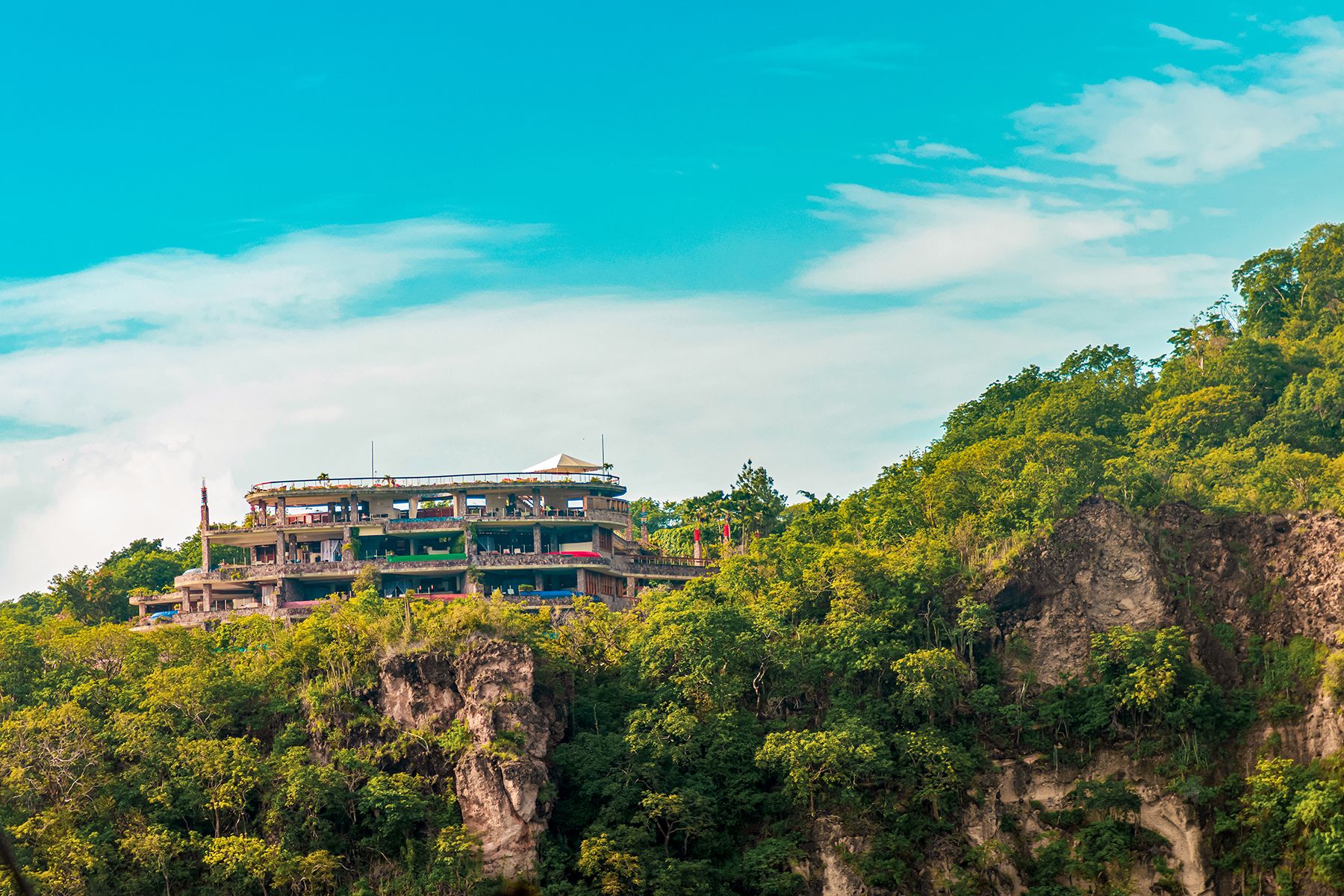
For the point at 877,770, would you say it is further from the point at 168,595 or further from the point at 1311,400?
the point at 168,595

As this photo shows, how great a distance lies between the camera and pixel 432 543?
2315 inches

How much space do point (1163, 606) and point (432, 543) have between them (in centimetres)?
2641

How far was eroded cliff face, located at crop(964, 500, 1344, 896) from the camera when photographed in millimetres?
41125

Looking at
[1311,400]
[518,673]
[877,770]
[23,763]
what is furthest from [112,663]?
[1311,400]

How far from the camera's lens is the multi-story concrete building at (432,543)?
56.9 meters

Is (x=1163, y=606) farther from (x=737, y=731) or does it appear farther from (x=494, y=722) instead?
(x=494, y=722)

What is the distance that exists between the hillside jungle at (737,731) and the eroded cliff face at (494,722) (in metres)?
0.51

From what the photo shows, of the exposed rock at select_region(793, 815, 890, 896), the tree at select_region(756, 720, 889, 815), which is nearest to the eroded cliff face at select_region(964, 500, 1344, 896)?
the exposed rock at select_region(793, 815, 890, 896)

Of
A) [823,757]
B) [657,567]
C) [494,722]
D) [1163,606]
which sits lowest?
[823,757]

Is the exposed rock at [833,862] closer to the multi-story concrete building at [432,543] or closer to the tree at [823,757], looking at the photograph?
the tree at [823,757]

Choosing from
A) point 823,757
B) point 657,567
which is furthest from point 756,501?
point 823,757

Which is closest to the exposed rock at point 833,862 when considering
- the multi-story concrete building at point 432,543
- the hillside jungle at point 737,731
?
the hillside jungle at point 737,731

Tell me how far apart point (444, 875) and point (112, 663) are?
39.4 feet

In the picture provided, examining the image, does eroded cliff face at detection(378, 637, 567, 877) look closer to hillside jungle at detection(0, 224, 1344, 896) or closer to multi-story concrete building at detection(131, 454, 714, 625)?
hillside jungle at detection(0, 224, 1344, 896)
